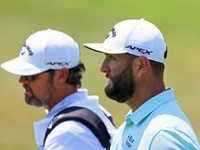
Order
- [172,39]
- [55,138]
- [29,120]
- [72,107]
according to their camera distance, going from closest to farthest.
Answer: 1. [55,138]
2. [72,107]
3. [29,120]
4. [172,39]

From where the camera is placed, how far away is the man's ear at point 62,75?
11.6 ft

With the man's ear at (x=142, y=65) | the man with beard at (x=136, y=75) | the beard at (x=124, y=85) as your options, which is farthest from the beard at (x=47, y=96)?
the man's ear at (x=142, y=65)

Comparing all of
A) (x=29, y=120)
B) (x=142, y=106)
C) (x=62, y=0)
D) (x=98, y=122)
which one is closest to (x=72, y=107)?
(x=98, y=122)

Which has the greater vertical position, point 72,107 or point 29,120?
point 72,107

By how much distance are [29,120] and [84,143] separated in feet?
24.9

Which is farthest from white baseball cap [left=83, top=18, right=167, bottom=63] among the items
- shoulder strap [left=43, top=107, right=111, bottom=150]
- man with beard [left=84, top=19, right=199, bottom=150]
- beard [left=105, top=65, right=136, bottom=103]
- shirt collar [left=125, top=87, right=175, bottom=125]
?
shoulder strap [left=43, top=107, right=111, bottom=150]

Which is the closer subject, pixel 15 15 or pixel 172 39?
pixel 172 39

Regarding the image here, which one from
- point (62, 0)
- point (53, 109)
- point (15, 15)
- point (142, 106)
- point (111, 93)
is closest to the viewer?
point (142, 106)

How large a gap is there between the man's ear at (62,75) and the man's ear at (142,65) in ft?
3.70

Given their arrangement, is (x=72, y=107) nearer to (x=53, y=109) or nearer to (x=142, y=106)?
(x=53, y=109)

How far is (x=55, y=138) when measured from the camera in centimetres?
289

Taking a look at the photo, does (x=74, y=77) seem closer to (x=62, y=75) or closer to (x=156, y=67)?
(x=62, y=75)

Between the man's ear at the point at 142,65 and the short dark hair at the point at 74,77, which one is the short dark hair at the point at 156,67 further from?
the short dark hair at the point at 74,77

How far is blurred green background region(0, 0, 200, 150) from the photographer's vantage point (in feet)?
33.8
